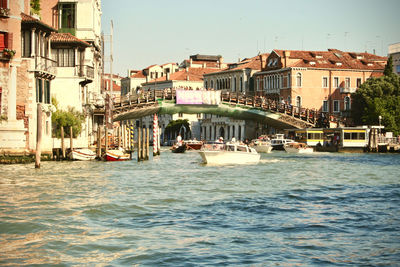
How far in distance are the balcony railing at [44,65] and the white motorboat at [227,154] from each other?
7.27 m

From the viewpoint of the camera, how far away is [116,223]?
13.7 m

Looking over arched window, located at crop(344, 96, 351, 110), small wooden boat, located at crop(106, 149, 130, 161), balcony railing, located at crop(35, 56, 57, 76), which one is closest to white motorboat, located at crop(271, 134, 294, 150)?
arched window, located at crop(344, 96, 351, 110)

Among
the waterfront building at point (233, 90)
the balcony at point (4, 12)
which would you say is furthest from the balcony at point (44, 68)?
the waterfront building at point (233, 90)

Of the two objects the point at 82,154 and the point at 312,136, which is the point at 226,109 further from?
the point at 82,154

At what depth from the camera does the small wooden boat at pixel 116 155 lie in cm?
3325

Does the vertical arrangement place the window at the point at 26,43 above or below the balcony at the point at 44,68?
above

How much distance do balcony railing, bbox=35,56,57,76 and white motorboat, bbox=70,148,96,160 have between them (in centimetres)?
354

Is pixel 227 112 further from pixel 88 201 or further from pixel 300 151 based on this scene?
pixel 88 201

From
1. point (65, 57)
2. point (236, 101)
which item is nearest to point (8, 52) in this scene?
point (65, 57)

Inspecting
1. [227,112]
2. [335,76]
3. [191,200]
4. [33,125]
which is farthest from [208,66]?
[191,200]

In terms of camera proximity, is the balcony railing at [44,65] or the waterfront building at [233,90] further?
the waterfront building at [233,90]

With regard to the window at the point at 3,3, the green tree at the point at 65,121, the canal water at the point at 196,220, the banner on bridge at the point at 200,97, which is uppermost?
the window at the point at 3,3

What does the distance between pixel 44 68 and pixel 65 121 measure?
4415mm

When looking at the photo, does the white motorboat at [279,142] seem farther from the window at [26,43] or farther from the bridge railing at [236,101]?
the window at [26,43]
